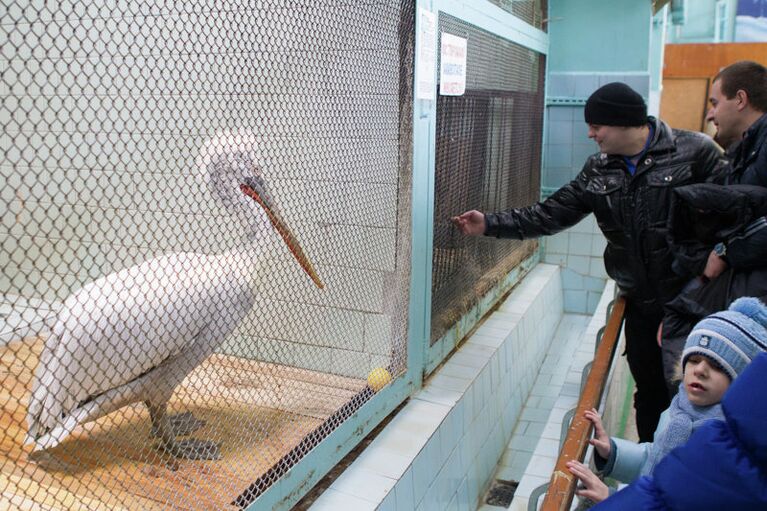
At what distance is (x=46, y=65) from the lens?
2834mm

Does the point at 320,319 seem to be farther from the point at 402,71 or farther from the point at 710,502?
the point at 710,502

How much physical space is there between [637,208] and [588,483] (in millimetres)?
1500

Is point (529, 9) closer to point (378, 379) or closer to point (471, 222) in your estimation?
point (471, 222)

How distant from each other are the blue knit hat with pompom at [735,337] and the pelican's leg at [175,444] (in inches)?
57.4

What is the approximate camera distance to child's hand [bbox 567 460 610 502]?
4.80 ft

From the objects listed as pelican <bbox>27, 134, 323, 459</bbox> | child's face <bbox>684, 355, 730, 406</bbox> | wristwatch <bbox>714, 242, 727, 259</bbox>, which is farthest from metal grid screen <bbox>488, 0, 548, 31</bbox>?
child's face <bbox>684, 355, 730, 406</bbox>

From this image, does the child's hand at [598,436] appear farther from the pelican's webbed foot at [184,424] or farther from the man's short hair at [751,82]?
the man's short hair at [751,82]

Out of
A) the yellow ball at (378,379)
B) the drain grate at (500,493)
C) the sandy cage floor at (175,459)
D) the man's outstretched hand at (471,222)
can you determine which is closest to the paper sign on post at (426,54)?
the man's outstretched hand at (471,222)

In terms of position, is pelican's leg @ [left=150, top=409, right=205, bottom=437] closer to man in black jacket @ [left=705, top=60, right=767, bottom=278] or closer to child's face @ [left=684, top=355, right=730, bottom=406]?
child's face @ [left=684, top=355, right=730, bottom=406]

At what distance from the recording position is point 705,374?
161cm

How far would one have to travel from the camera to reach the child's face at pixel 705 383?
1.60 m

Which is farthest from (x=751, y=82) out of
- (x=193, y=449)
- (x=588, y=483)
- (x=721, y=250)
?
(x=193, y=449)

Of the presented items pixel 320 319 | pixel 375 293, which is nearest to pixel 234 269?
pixel 320 319

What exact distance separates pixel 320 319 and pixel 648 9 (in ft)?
12.8
